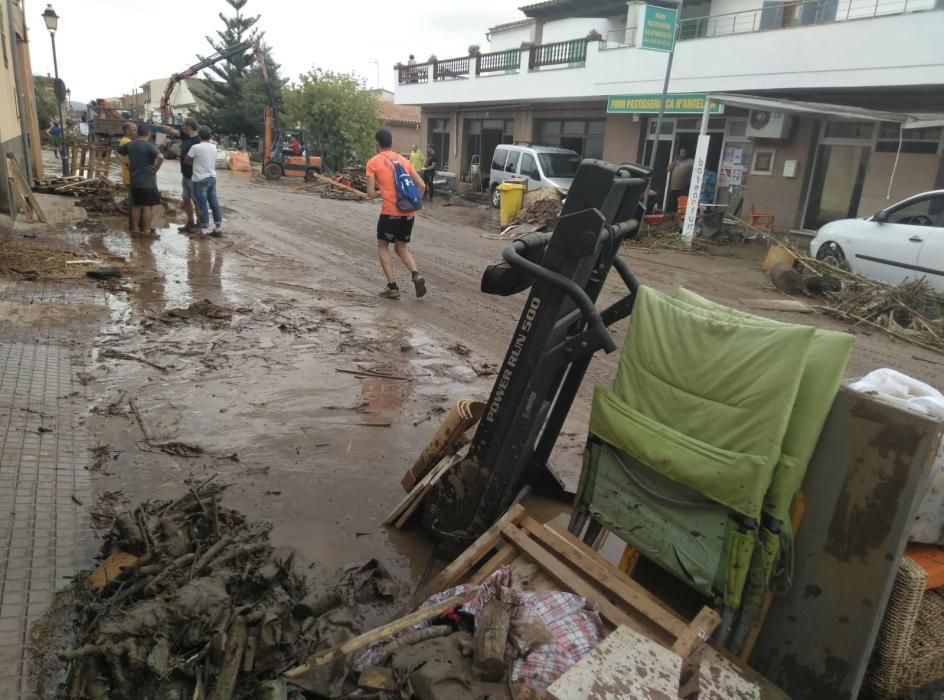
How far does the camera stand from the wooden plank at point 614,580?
211 centimetres

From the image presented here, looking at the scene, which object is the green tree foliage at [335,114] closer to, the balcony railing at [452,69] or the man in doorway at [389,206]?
the balcony railing at [452,69]

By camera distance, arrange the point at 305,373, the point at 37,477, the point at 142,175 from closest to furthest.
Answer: the point at 37,477, the point at 305,373, the point at 142,175

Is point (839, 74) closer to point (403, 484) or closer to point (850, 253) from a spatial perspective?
point (850, 253)

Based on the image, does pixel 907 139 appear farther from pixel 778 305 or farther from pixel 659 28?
pixel 778 305

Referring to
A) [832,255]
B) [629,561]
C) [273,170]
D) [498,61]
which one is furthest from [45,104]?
[629,561]

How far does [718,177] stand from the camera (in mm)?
17406

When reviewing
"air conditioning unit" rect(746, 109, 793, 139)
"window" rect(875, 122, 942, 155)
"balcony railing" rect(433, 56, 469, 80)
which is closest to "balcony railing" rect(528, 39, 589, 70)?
"balcony railing" rect(433, 56, 469, 80)

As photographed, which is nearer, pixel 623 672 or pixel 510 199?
pixel 623 672

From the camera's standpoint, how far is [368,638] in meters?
2.13

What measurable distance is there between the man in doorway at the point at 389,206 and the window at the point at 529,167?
1015cm

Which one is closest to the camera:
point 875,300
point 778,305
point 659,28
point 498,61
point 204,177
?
point 875,300

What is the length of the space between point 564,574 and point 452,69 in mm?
27059

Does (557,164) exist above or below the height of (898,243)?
above

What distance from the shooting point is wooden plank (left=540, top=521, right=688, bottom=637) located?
2105mm
